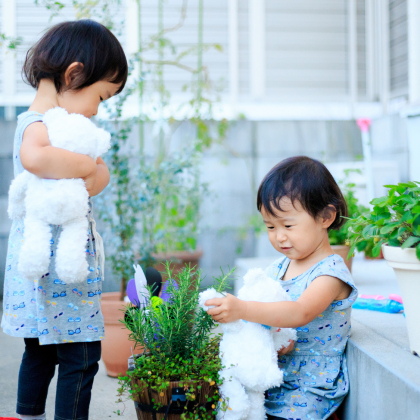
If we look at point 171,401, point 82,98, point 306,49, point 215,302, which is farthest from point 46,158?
point 306,49

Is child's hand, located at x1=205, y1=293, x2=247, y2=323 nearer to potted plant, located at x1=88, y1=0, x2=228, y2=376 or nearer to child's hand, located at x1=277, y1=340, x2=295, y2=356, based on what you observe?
child's hand, located at x1=277, y1=340, x2=295, y2=356

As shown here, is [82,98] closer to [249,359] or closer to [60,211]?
[60,211]

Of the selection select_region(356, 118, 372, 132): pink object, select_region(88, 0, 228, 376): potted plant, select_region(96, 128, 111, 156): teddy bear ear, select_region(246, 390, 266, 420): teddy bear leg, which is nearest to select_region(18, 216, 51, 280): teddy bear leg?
select_region(96, 128, 111, 156): teddy bear ear

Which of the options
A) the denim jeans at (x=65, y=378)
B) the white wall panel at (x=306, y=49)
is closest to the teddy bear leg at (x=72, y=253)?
the denim jeans at (x=65, y=378)

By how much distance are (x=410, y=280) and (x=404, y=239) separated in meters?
0.10

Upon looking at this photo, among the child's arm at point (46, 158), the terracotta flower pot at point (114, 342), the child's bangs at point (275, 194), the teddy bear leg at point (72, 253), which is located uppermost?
the child's arm at point (46, 158)

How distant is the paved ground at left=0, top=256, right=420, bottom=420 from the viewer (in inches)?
57.7

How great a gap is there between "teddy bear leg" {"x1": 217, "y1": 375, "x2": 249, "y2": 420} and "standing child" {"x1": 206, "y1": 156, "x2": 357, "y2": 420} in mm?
211

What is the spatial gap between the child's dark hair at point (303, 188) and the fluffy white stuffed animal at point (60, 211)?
21.4 inches

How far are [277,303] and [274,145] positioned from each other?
9.53 feet

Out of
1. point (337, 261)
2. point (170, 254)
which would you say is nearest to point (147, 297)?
point (337, 261)

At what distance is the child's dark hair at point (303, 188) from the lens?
4.53ft

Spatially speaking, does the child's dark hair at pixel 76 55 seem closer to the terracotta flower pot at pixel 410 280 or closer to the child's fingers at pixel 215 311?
the child's fingers at pixel 215 311

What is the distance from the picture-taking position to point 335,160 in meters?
4.04
